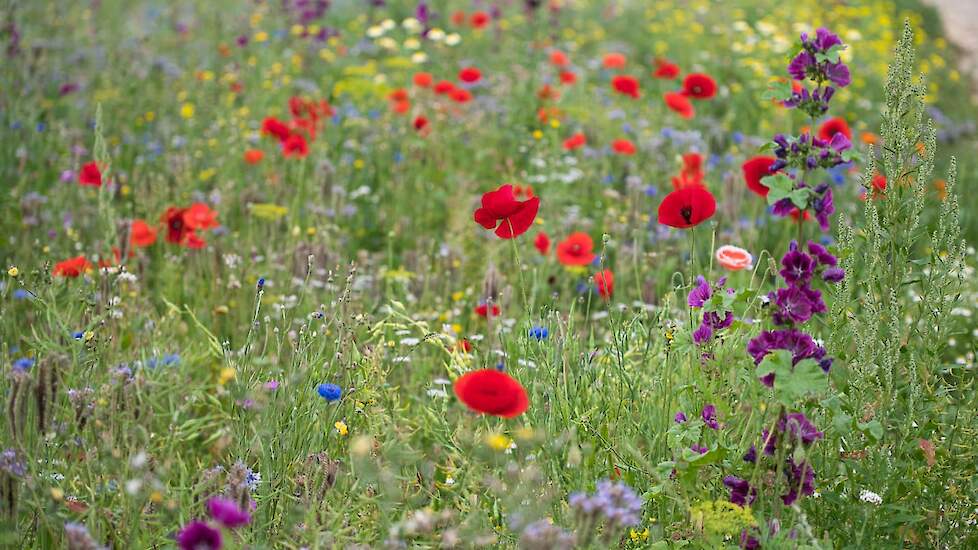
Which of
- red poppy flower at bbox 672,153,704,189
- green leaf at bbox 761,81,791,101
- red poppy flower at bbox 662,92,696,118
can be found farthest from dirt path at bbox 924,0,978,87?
green leaf at bbox 761,81,791,101

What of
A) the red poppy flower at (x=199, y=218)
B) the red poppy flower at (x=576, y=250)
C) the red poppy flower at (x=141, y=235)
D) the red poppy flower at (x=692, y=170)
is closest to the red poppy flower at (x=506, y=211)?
the red poppy flower at (x=576, y=250)

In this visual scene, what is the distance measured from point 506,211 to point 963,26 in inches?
516

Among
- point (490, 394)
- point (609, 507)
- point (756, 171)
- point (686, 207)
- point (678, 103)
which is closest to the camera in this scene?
point (609, 507)

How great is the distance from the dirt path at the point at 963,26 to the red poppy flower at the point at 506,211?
9823 mm

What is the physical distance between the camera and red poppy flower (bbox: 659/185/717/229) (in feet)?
7.32

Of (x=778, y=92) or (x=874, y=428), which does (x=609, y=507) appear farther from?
(x=778, y=92)

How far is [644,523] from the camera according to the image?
2.24m

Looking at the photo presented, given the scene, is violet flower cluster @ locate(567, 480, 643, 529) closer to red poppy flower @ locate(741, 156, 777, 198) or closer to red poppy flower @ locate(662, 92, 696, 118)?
red poppy flower @ locate(741, 156, 777, 198)

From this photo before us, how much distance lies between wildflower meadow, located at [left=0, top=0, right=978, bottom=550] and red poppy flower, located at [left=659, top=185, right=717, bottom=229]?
1cm

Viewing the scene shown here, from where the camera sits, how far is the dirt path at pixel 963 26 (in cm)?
1142

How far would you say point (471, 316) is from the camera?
3.52 meters

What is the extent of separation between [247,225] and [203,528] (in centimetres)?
292

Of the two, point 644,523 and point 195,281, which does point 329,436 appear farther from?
point 195,281

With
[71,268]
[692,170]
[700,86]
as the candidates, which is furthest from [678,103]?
[71,268]
